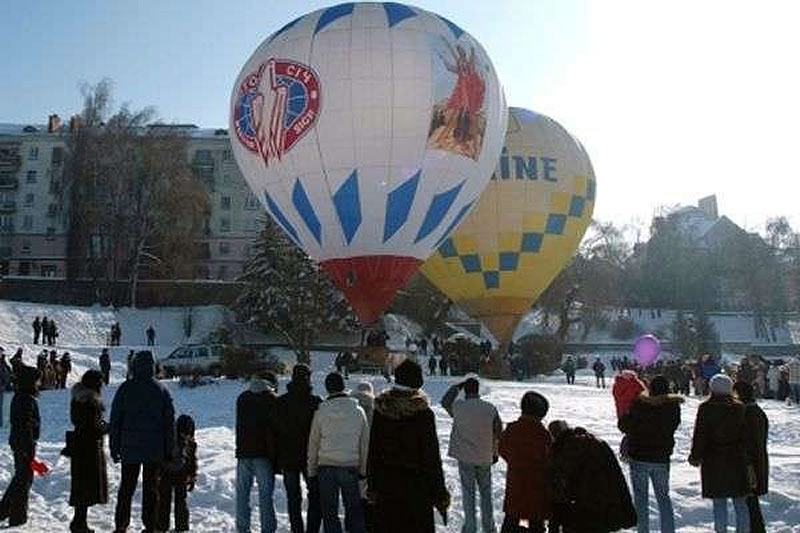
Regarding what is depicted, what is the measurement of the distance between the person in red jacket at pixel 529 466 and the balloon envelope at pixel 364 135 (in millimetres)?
10750

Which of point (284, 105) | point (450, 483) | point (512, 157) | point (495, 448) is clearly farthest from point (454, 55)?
point (495, 448)

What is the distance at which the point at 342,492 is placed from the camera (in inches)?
273

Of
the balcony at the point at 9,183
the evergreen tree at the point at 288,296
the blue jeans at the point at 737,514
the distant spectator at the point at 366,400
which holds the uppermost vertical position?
the balcony at the point at 9,183

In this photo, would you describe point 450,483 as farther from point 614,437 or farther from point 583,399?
point 583,399

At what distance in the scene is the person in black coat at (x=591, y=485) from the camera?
627 cm

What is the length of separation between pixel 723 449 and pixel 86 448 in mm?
5580

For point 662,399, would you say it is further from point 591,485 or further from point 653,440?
point 591,485

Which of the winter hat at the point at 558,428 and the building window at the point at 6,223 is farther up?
the building window at the point at 6,223

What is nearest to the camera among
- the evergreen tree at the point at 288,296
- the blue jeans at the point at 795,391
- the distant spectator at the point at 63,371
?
the distant spectator at the point at 63,371

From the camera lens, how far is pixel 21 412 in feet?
27.2

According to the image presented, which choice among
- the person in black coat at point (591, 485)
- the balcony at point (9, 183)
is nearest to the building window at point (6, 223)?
the balcony at point (9, 183)

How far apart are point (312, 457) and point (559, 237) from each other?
1922cm

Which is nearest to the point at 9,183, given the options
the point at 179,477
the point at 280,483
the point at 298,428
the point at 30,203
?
the point at 30,203

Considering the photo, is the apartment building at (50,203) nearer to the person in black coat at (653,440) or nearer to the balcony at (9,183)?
the balcony at (9,183)
